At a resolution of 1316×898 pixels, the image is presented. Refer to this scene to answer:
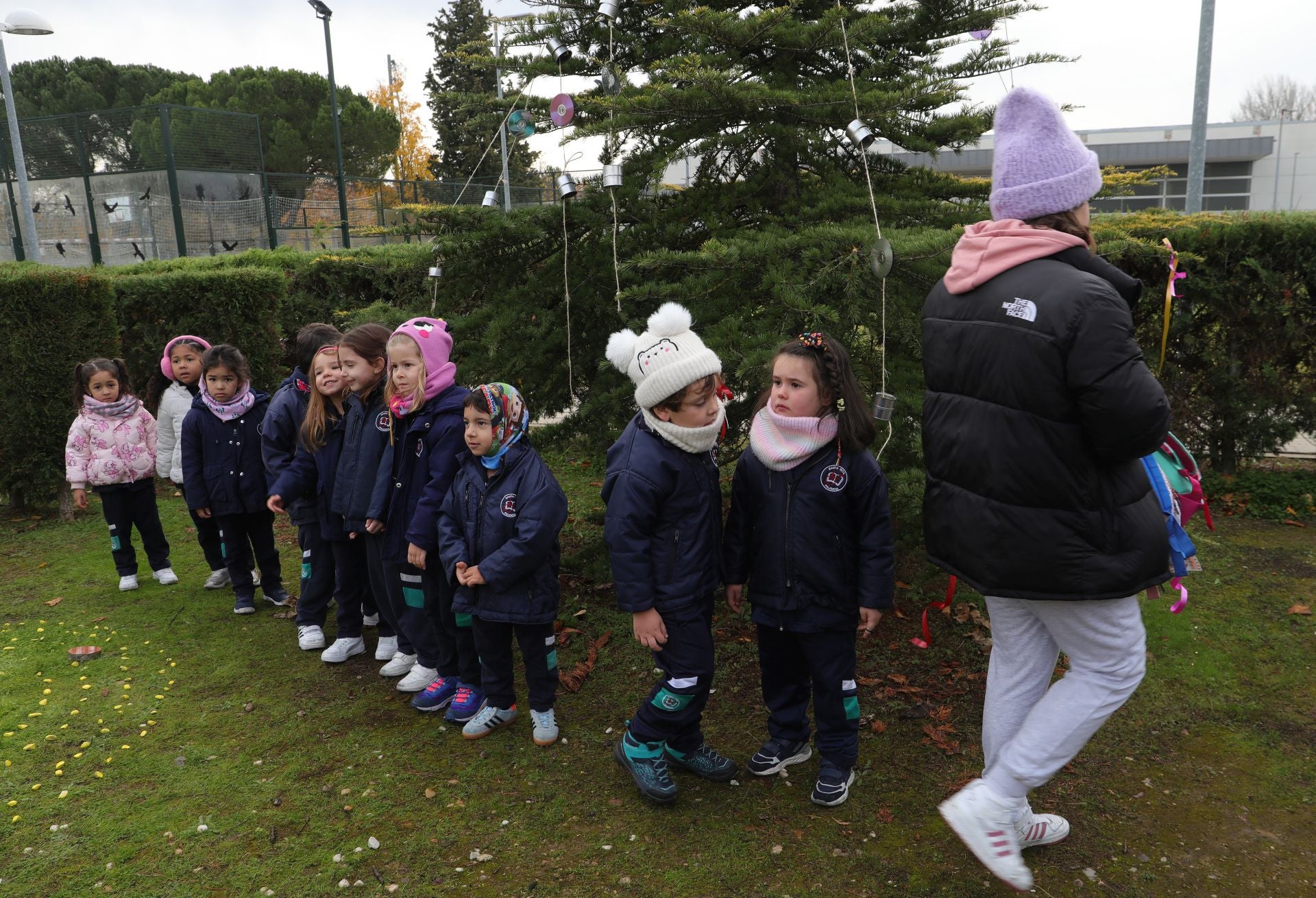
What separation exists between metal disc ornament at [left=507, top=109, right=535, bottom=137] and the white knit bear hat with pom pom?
236cm

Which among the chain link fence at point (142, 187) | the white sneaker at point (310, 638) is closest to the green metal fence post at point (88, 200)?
the chain link fence at point (142, 187)

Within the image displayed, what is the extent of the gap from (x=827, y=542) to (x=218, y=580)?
4701 millimetres

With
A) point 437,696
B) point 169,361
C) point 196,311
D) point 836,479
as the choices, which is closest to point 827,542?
point 836,479

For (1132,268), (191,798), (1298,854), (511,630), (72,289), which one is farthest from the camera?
(72,289)

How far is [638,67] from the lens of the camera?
5.16 metres

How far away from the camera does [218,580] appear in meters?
6.04

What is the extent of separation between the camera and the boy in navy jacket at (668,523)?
3141mm

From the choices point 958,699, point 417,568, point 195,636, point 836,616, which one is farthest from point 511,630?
point 195,636

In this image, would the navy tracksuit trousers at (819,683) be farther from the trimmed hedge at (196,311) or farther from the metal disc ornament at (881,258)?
the trimmed hedge at (196,311)

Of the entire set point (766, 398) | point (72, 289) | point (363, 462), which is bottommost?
point (363, 462)

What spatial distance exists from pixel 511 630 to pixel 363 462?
119 cm

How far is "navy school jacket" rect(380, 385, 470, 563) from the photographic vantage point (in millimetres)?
4066

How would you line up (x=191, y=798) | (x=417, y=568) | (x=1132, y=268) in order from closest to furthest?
(x=191, y=798), (x=417, y=568), (x=1132, y=268)

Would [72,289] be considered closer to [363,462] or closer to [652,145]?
[363,462]
